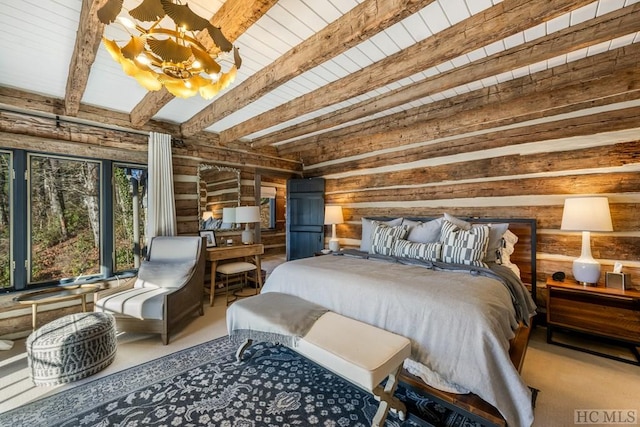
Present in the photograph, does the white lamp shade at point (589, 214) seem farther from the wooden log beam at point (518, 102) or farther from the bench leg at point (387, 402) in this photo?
the bench leg at point (387, 402)

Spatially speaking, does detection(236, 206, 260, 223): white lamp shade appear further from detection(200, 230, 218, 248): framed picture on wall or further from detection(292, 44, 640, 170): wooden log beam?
detection(292, 44, 640, 170): wooden log beam

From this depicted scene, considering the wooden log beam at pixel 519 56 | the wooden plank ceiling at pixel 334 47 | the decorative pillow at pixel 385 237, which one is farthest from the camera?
the decorative pillow at pixel 385 237

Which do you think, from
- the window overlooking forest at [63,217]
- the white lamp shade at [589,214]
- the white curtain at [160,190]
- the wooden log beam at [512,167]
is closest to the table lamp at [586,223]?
the white lamp shade at [589,214]

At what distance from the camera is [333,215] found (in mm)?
4934

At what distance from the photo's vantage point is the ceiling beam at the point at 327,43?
162 cm

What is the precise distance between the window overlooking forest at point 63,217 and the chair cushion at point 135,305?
3.28 ft

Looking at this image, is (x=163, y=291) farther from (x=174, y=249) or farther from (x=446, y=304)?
(x=446, y=304)

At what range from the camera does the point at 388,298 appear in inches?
82.5

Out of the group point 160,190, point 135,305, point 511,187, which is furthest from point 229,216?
point 511,187

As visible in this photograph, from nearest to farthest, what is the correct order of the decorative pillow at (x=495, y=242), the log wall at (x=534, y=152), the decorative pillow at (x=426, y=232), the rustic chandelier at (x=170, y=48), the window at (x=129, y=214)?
the rustic chandelier at (x=170, y=48) < the log wall at (x=534, y=152) < the decorative pillow at (x=495, y=242) < the decorative pillow at (x=426, y=232) < the window at (x=129, y=214)

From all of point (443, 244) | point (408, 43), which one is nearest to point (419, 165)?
point (443, 244)

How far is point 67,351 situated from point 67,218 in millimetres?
1979

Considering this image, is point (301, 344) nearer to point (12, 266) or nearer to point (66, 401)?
point (66, 401)

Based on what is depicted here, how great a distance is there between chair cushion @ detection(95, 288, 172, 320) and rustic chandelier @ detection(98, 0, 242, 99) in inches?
81.1
